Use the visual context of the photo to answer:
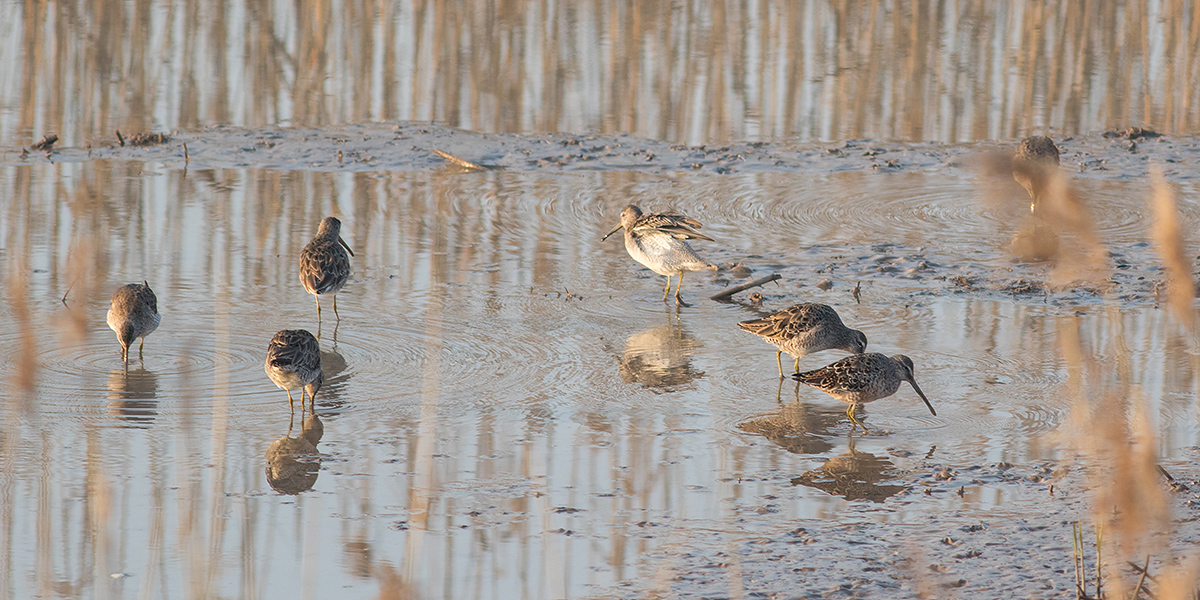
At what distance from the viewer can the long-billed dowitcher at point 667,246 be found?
991 centimetres

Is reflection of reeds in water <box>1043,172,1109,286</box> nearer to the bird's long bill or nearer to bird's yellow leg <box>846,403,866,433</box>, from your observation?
the bird's long bill

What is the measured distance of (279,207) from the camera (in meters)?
11.9

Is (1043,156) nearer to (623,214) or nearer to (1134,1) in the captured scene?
(623,214)

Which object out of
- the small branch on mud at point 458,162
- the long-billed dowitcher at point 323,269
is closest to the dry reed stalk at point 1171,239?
the long-billed dowitcher at point 323,269

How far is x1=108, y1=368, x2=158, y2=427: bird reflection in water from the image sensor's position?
7434 millimetres

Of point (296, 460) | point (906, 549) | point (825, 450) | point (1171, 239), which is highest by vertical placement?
point (1171, 239)

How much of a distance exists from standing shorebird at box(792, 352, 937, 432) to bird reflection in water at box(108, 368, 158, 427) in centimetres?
365

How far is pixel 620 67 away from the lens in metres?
16.5

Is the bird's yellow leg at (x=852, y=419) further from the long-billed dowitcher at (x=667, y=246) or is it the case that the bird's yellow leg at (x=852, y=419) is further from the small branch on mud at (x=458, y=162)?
the small branch on mud at (x=458, y=162)

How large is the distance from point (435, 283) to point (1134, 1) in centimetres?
1341

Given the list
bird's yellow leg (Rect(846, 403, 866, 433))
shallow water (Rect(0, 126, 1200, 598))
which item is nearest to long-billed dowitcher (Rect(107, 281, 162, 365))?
shallow water (Rect(0, 126, 1200, 598))

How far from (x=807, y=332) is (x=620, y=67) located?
8.89m

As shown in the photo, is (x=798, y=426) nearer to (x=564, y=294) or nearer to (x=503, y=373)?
(x=503, y=373)

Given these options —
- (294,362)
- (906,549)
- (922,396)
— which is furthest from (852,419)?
(294,362)
